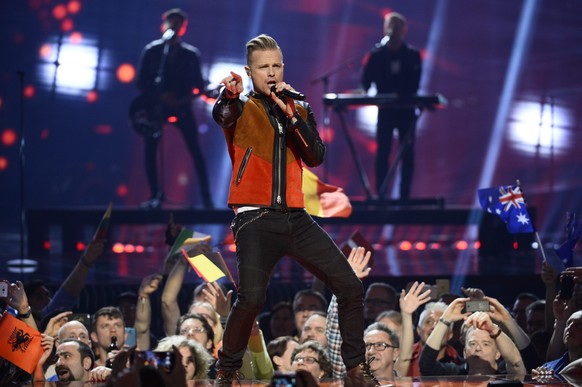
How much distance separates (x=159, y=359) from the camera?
4.23 metres

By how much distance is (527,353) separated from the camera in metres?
6.48

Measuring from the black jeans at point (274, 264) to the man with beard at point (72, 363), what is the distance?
4.74ft

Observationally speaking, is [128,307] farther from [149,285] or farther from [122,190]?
[122,190]

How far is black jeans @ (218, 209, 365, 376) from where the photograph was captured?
462 centimetres

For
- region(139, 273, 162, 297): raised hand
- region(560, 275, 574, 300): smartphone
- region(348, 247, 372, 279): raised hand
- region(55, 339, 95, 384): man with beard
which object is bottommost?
region(55, 339, 95, 384): man with beard

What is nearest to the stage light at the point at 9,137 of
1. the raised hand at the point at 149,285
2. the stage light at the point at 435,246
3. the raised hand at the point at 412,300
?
the stage light at the point at 435,246

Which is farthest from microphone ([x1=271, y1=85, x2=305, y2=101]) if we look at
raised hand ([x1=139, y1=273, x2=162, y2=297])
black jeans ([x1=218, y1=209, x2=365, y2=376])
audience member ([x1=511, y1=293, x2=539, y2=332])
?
audience member ([x1=511, y1=293, x2=539, y2=332])

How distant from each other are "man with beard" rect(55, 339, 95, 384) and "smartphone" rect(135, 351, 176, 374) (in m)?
1.75

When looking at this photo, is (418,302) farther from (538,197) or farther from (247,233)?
(538,197)

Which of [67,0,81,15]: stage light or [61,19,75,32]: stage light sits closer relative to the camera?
[67,0,81,15]: stage light

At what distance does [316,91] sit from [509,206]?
6981 mm

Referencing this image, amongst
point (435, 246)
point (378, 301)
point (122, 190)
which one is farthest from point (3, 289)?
point (122, 190)

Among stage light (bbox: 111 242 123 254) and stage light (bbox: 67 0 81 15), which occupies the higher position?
stage light (bbox: 67 0 81 15)

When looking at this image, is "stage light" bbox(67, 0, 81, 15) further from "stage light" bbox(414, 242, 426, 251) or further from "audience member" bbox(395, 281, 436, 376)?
"audience member" bbox(395, 281, 436, 376)
